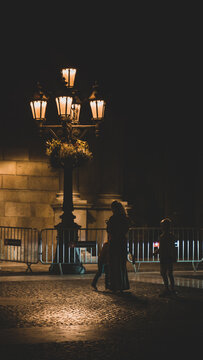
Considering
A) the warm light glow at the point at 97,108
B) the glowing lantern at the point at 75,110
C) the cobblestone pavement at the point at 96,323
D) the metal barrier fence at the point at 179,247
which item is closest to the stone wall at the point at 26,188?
the metal barrier fence at the point at 179,247

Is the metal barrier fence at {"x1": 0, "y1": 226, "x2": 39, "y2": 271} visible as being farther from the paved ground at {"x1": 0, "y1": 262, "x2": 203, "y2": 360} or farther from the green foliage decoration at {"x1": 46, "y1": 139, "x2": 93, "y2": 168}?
the paved ground at {"x1": 0, "y1": 262, "x2": 203, "y2": 360}

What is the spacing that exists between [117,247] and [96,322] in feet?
12.9

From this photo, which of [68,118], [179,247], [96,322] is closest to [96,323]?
[96,322]

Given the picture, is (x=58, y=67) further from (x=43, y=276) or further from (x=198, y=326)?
(x=198, y=326)

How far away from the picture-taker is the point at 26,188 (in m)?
21.5

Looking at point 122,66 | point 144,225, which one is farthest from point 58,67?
point 144,225

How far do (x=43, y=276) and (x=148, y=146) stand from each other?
961cm

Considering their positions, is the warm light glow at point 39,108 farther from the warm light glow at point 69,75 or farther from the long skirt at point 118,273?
the long skirt at point 118,273

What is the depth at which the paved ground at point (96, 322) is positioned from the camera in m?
7.20

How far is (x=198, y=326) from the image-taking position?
875 cm

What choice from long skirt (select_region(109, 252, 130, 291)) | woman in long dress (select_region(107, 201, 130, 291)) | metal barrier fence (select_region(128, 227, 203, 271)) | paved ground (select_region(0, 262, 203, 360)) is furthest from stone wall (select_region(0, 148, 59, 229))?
long skirt (select_region(109, 252, 130, 291))

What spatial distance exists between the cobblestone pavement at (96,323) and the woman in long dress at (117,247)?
36 centimetres

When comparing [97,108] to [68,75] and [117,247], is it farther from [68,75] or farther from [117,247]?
[117,247]

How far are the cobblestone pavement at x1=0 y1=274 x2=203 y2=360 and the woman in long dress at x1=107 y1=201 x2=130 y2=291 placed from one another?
14.2 inches
